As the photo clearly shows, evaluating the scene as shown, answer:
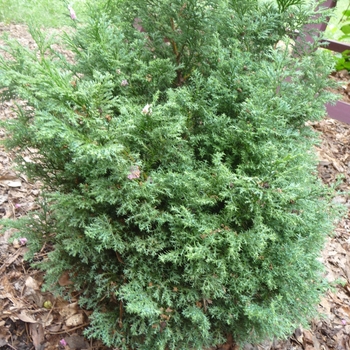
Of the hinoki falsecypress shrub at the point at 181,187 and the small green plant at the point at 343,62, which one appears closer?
the hinoki falsecypress shrub at the point at 181,187

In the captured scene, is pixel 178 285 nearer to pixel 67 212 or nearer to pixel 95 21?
pixel 67 212

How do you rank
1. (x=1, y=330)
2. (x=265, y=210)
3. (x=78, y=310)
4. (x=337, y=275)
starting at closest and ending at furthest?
(x=265, y=210) < (x=1, y=330) < (x=78, y=310) < (x=337, y=275)

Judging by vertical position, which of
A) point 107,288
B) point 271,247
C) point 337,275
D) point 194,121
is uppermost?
point 194,121

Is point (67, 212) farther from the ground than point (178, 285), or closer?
farther from the ground

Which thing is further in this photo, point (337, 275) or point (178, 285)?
point (337, 275)

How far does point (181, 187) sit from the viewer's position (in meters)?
1.54

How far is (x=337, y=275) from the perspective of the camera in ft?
8.80

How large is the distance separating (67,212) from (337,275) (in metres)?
2.17

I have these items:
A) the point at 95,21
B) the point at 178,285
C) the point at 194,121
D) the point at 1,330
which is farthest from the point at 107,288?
the point at 95,21

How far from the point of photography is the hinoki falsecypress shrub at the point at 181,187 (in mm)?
1472

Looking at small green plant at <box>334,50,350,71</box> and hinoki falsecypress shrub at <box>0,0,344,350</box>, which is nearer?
hinoki falsecypress shrub at <box>0,0,344,350</box>

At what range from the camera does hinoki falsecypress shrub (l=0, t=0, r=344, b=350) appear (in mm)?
1472

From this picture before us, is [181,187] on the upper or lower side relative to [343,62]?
upper

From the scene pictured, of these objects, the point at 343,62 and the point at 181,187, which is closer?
the point at 181,187
